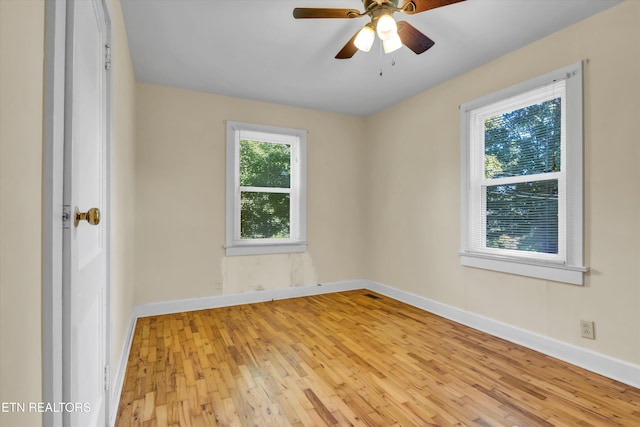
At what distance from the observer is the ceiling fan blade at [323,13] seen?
1.91 m

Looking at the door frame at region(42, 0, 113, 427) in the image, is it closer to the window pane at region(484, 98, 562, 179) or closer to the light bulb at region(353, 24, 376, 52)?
the light bulb at region(353, 24, 376, 52)

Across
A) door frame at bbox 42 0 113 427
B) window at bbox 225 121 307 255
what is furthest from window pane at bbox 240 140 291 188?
door frame at bbox 42 0 113 427

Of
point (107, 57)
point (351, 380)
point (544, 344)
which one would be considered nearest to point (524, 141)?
point (544, 344)

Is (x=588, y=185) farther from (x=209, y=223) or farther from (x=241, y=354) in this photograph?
(x=209, y=223)

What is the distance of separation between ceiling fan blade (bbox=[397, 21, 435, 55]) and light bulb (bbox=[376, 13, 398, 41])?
7.6 inches

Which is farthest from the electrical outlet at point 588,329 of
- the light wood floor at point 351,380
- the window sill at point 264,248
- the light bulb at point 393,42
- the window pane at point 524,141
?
the window sill at point 264,248

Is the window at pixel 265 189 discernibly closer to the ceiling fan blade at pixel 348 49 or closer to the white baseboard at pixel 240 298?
the white baseboard at pixel 240 298

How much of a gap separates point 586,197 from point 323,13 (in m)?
2.30

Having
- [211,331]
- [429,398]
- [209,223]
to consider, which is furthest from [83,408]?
[209,223]

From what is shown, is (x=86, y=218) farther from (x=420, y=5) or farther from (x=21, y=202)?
(x=420, y=5)

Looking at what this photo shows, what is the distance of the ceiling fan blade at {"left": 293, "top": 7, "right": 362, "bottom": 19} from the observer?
1.91 metres

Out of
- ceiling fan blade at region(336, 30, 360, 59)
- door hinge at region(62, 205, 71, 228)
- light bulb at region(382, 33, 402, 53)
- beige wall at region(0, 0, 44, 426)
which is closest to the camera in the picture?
beige wall at region(0, 0, 44, 426)

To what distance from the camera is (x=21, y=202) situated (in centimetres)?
66

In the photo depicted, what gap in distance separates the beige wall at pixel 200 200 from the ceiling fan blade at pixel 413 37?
234cm
